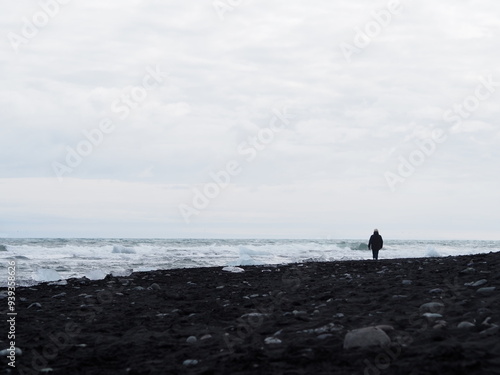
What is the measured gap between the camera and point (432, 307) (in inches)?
245

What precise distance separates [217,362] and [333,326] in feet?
4.68

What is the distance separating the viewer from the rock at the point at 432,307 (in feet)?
20.2

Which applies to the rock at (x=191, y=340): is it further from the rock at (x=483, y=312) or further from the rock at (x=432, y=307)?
the rock at (x=483, y=312)

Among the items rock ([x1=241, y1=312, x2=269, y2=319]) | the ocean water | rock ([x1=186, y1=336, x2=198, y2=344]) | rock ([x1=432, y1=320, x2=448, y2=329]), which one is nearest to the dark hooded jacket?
the ocean water

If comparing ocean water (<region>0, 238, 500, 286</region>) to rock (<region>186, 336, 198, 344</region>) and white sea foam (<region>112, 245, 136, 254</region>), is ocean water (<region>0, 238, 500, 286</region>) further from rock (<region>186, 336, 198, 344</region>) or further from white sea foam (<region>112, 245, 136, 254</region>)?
rock (<region>186, 336, 198, 344</region>)

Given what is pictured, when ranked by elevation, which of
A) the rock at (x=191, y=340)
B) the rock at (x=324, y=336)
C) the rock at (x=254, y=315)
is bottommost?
the rock at (x=191, y=340)

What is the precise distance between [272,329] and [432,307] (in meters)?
1.80

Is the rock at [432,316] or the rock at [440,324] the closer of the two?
the rock at [440,324]

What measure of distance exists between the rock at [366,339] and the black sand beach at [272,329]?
0.06 m


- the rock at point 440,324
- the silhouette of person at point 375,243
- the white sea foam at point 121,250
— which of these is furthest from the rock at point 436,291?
the white sea foam at point 121,250

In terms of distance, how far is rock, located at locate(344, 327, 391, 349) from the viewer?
4742 mm

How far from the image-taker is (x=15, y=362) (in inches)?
212

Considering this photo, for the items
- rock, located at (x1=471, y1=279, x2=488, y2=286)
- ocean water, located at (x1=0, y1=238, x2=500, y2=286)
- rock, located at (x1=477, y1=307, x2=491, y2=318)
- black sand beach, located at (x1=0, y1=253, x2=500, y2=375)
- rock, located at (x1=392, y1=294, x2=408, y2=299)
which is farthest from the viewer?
ocean water, located at (x1=0, y1=238, x2=500, y2=286)

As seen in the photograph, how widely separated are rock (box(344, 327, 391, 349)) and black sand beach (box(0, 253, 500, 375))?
0.19 feet
